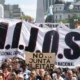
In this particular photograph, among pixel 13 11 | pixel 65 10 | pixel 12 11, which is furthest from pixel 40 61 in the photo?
pixel 12 11

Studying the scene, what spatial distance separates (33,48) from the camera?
12.0 meters

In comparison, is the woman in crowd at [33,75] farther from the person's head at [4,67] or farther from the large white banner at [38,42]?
the person's head at [4,67]

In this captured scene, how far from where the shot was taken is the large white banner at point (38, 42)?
11.9 meters

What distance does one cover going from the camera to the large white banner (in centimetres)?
1191

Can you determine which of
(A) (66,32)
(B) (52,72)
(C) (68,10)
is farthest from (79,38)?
(C) (68,10)

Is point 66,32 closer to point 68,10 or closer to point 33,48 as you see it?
point 33,48

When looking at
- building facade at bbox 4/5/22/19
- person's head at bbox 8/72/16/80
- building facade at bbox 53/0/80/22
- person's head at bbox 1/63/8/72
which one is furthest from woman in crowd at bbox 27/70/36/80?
building facade at bbox 53/0/80/22

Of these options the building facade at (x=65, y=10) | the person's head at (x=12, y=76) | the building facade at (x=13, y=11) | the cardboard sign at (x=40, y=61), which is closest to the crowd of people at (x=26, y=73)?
the person's head at (x=12, y=76)

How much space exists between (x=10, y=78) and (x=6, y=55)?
0.92 m

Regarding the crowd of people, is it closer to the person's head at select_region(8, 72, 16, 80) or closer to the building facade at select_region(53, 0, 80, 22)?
the person's head at select_region(8, 72, 16, 80)

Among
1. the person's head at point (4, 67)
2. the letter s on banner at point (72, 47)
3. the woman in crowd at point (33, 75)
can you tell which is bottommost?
the woman in crowd at point (33, 75)

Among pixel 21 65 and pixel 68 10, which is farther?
pixel 68 10

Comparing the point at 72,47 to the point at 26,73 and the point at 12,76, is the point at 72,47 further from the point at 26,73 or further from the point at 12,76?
the point at 12,76

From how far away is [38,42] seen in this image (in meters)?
12.0
